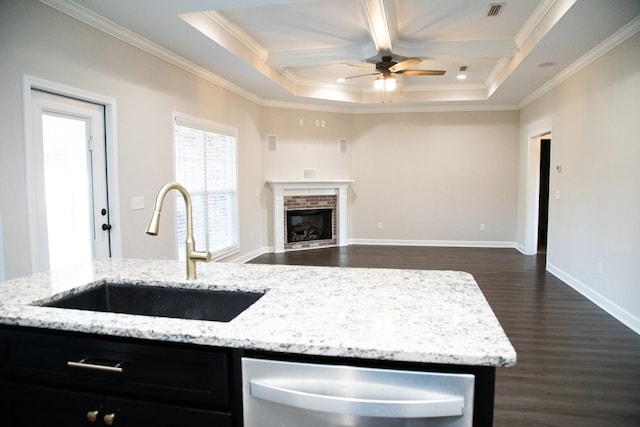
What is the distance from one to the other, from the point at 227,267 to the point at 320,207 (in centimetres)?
618

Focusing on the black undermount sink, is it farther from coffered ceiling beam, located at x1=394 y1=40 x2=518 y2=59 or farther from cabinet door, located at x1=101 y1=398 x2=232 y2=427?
coffered ceiling beam, located at x1=394 y1=40 x2=518 y2=59

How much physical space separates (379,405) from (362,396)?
0.15ft

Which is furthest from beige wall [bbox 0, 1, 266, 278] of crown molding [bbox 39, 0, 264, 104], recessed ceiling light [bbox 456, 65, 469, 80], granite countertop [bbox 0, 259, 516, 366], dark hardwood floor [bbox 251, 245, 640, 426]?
recessed ceiling light [bbox 456, 65, 469, 80]

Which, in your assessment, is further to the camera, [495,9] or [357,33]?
[357,33]

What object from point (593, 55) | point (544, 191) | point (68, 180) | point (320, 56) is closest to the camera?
point (68, 180)

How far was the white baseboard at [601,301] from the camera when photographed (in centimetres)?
364

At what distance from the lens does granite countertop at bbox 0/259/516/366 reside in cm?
102

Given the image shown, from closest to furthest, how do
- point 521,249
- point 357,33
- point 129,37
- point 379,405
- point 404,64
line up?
point 379,405 < point 129,37 < point 357,33 < point 404,64 < point 521,249

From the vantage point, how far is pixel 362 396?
0.98m

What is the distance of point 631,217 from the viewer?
3.71m

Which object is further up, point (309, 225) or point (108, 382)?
point (108, 382)

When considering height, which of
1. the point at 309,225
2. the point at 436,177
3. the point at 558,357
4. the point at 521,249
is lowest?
the point at 558,357

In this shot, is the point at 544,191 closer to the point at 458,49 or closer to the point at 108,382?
the point at 458,49

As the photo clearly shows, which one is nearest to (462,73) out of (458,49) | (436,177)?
(458,49)
